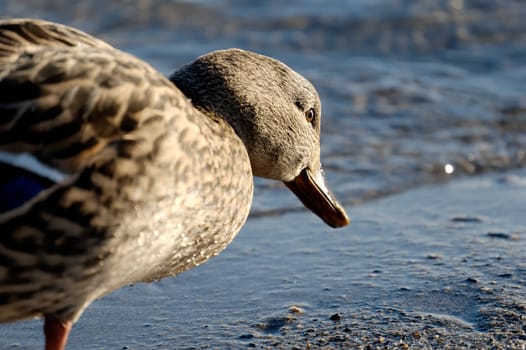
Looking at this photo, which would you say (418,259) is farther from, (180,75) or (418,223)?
(180,75)

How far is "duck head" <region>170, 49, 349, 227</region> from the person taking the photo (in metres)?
5.04

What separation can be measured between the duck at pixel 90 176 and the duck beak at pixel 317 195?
33.9 inches

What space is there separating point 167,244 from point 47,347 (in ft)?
2.38

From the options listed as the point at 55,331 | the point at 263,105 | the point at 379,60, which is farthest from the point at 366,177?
the point at 55,331

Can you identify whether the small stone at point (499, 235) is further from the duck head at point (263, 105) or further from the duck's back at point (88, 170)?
the duck's back at point (88, 170)

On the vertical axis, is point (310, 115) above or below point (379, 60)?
above

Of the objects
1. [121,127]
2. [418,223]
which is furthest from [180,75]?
[418,223]

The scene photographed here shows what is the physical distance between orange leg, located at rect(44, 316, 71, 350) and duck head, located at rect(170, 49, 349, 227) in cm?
113

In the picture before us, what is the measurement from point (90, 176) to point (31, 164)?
22cm

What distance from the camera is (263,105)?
5164 mm

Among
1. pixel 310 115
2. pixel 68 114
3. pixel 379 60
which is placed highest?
pixel 68 114

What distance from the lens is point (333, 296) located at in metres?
6.00

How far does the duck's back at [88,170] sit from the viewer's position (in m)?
4.14

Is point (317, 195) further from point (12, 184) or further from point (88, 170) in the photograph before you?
point (12, 184)
